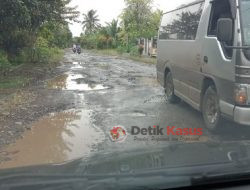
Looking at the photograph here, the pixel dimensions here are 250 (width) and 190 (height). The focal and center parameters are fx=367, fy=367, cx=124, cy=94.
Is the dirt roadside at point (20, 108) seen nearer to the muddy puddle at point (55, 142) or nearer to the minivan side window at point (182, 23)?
the muddy puddle at point (55, 142)

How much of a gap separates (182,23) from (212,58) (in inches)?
98.4

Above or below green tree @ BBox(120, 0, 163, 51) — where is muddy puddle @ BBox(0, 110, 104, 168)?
below

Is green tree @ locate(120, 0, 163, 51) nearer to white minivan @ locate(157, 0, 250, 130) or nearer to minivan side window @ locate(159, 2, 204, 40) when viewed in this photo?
minivan side window @ locate(159, 2, 204, 40)

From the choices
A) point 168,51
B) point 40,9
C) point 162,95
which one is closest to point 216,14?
point 168,51

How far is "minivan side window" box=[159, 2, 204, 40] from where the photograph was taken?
7422 mm

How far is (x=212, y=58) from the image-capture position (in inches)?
248

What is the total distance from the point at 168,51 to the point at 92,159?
683 centimetres

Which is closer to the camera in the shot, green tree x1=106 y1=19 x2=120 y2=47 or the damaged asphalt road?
the damaged asphalt road

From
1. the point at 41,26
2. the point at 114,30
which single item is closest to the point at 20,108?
the point at 41,26

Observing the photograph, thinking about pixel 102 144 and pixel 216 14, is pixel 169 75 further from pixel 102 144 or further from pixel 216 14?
pixel 102 144

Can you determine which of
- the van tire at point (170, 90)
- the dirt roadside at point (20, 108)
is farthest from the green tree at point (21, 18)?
the van tire at point (170, 90)

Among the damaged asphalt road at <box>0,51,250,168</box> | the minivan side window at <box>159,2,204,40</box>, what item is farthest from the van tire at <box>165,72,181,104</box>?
the minivan side window at <box>159,2,204,40</box>

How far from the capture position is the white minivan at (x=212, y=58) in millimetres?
5543

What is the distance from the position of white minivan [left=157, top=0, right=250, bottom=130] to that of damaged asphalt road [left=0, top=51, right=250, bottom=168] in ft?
1.68
